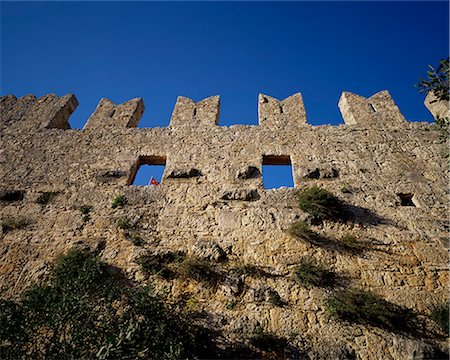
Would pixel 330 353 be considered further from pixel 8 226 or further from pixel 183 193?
pixel 8 226

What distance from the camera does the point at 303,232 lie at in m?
5.22

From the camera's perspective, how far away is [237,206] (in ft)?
19.5

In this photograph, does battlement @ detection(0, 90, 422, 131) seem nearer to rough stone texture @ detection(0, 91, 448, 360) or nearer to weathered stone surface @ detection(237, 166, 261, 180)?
rough stone texture @ detection(0, 91, 448, 360)

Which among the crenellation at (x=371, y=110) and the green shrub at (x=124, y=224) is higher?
the crenellation at (x=371, y=110)

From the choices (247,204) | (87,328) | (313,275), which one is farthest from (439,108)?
(87,328)

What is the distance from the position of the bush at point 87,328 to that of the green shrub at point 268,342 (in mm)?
865

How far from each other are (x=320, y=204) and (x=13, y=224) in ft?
21.7

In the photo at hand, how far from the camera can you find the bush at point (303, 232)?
5223mm

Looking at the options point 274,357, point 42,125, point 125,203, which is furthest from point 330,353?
point 42,125

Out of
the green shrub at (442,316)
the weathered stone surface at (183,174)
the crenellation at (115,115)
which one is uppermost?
the crenellation at (115,115)

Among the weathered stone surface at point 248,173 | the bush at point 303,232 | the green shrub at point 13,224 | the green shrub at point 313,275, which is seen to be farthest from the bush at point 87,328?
the weathered stone surface at point 248,173

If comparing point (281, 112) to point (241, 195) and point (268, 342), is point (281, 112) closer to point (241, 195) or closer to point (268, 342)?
point (241, 195)

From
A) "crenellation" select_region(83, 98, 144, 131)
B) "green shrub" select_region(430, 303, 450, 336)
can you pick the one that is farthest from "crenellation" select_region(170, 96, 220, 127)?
"green shrub" select_region(430, 303, 450, 336)

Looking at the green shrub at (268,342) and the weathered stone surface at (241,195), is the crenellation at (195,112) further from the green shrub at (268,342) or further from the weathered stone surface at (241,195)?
the green shrub at (268,342)
